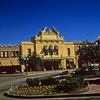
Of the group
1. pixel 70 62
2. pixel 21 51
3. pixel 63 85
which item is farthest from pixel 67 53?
pixel 63 85

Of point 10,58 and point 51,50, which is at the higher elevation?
point 51,50

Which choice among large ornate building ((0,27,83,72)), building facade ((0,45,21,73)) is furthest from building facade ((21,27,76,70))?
building facade ((0,45,21,73))

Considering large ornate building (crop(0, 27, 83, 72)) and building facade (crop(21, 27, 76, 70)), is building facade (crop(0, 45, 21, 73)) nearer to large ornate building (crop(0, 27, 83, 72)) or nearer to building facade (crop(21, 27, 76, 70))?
large ornate building (crop(0, 27, 83, 72))

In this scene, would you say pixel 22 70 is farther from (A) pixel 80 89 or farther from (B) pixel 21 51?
(A) pixel 80 89

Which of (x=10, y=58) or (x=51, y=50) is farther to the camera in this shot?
(x=51, y=50)

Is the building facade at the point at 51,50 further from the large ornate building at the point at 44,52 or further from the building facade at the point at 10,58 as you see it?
the building facade at the point at 10,58

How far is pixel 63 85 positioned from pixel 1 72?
113ft

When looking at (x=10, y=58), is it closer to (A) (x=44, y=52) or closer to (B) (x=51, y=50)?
(A) (x=44, y=52)

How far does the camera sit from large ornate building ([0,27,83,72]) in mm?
49681

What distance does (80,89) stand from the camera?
16359 mm

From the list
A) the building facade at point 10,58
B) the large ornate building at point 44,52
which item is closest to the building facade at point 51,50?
the large ornate building at point 44,52

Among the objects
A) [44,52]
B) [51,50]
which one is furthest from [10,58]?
[51,50]

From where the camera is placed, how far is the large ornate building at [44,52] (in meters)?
49.7

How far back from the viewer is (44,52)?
53.1m
